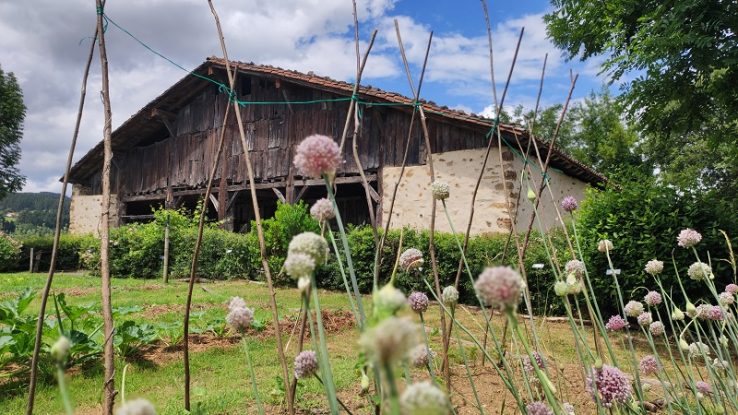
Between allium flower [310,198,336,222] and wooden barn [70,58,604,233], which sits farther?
wooden barn [70,58,604,233]

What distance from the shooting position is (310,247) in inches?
30.3

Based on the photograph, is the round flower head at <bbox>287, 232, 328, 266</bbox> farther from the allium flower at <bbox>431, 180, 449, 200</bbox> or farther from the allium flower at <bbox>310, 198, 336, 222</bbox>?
the allium flower at <bbox>431, 180, 449, 200</bbox>

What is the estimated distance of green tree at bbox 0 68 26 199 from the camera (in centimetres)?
2492

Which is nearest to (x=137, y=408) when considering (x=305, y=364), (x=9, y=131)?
(x=305, y=364)

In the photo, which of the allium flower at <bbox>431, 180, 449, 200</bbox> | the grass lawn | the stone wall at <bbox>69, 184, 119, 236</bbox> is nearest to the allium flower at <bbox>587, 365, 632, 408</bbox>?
the grass lawn

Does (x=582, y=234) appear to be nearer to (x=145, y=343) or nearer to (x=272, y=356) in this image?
(x=272, y=356)

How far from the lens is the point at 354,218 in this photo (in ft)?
49.4

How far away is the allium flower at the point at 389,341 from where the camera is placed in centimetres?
39

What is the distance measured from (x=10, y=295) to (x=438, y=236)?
7.80 meters

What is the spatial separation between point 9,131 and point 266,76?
71.5 feet

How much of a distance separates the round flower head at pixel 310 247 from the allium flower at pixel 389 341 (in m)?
0.36

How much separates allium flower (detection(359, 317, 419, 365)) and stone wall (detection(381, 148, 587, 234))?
860 centimetres

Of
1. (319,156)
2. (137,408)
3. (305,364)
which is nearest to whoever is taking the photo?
(137,408)

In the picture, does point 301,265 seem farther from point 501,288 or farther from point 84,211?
point 84,211
